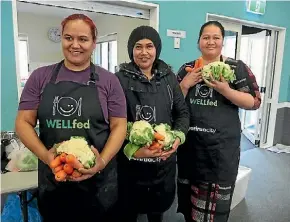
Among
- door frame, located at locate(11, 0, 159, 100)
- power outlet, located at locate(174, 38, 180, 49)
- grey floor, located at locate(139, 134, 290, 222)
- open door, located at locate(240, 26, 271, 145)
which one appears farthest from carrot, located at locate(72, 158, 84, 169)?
open door, located at locate(240, 26, 271, 145)

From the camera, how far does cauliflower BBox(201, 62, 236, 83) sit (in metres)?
1.55

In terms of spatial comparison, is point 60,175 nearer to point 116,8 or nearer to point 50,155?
point 50,155

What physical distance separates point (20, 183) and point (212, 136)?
114 centimetres

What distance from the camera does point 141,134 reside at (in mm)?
1331

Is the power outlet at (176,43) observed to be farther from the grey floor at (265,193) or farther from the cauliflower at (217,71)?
the grey floor at (265,193)

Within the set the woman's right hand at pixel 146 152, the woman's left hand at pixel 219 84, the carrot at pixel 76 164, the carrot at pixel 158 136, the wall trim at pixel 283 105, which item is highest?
the woman's left hand at pixel 219 84

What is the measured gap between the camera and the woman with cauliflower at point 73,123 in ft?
3.71

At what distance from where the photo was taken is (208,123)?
1.62 metres

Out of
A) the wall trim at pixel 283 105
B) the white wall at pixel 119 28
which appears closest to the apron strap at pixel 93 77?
the white wall at pixel 119 28

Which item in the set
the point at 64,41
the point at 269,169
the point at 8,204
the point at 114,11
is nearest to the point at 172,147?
the point at 64,41

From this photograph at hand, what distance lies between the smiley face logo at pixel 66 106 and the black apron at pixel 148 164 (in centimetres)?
37

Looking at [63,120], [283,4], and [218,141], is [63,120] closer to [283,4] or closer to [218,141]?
[218,141]

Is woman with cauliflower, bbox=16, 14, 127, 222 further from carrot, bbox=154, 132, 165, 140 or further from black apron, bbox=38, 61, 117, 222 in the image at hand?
carrot, bbox=154, 132, 165, 140

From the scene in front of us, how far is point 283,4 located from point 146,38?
3.61 m
